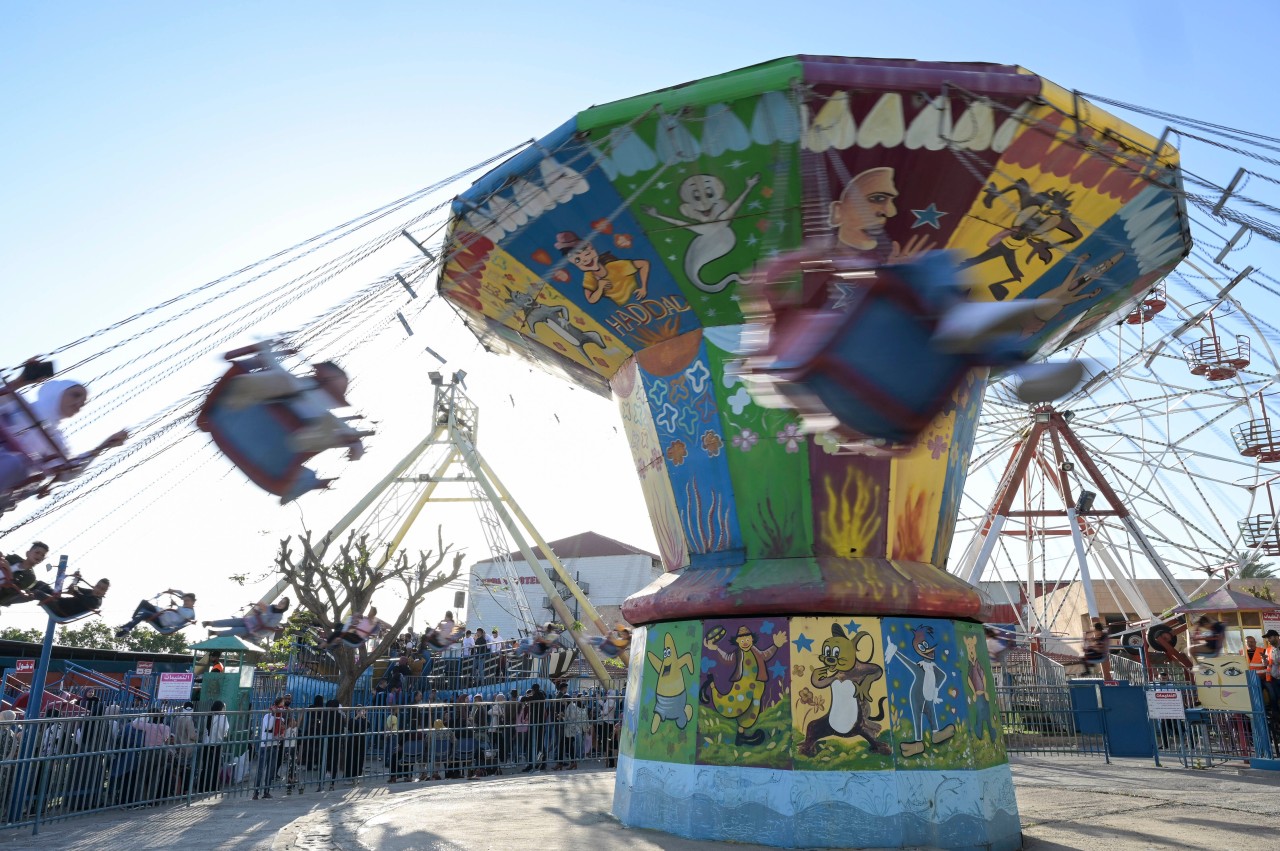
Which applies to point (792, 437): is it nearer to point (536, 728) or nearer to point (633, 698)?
point (633, 698)

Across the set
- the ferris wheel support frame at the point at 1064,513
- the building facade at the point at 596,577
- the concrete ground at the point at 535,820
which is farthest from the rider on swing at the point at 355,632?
the building facade at the point at 596,577

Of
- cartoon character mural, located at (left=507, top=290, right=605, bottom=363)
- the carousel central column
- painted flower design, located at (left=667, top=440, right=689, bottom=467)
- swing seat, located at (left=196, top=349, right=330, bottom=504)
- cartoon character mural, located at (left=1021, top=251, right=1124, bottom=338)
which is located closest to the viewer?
swing seat, located at (left=196, top=349, right=330, bottom=504)

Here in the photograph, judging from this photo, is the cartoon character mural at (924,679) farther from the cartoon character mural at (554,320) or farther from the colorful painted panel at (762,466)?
the cartoon character mural at (554,320)

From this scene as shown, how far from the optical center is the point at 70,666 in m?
20.2

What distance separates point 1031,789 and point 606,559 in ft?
166

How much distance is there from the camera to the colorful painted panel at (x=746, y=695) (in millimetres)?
9000

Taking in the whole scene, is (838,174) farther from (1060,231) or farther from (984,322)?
(984,322)

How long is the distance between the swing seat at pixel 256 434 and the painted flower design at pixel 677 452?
451 centimetres

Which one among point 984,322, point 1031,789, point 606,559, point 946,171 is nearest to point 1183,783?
point 1031,789

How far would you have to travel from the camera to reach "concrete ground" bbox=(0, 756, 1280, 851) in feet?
29.5

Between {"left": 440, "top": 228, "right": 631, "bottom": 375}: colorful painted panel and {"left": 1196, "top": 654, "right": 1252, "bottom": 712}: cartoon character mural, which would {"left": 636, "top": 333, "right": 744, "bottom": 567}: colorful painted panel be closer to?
{"left": 440, "top": 228, "right": 631, "bottom": 375}: colorful painted panel

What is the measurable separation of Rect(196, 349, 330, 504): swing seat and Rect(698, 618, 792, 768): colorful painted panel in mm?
4566

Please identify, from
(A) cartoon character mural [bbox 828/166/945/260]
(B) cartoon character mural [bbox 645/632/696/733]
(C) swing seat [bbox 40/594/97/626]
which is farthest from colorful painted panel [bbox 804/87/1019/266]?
(C) swing seat [bbox 40/594/97/626]

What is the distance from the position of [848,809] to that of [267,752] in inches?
385
